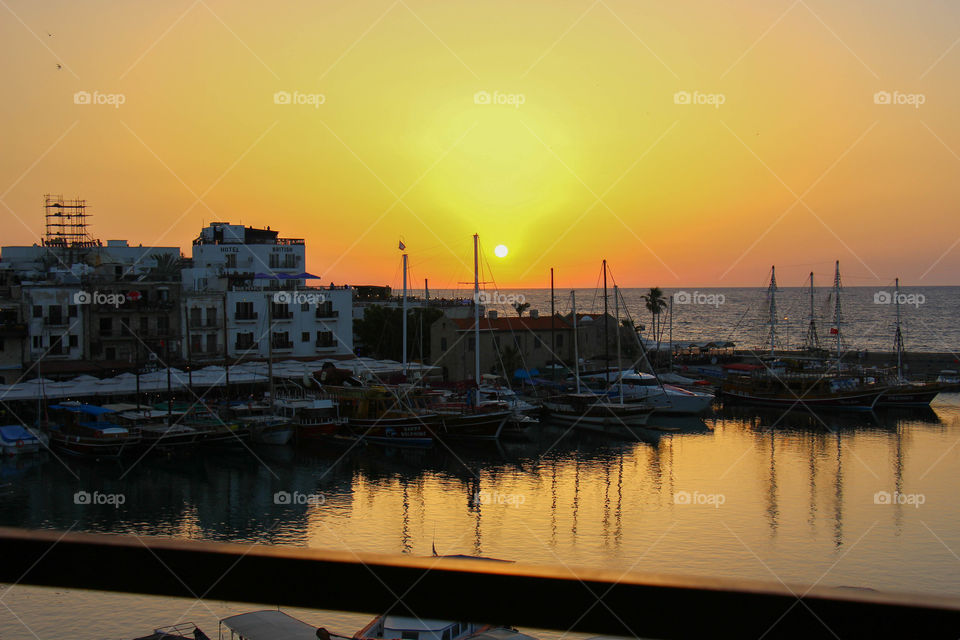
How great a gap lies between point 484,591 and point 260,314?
158 ft

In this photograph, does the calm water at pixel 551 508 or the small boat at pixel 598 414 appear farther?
the small boat at pixel 598 414

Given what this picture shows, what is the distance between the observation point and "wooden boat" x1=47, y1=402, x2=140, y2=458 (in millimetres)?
32656

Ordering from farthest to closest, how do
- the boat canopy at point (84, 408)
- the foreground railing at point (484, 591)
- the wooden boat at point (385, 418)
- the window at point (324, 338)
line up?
the window at point (324, 338), the wooden boat at point (385, 418), the boat canopy at point (84, 408), the foreground railing at point (484, 591)

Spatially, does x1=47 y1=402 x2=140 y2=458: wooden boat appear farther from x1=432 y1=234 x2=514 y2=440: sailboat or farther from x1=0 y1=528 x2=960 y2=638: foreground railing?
x1=0 y1=528 x2=960 y2=638: foreground railing

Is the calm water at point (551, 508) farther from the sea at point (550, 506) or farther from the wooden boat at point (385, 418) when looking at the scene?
the wooden boat at point (385, 418)

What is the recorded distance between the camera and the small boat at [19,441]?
3300cm

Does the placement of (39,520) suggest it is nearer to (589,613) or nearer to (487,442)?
(487,442)

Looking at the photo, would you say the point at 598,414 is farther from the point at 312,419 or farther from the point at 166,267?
the point at 166,267

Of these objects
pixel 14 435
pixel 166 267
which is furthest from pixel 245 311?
pixel 14 435

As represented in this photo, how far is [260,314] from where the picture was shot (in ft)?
157

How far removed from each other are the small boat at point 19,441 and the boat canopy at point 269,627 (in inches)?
876

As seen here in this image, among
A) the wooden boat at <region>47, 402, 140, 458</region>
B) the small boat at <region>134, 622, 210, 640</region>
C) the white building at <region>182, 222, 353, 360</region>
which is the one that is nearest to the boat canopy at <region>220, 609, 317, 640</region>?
the small boat at <region>134, 622, 210, 640</region>

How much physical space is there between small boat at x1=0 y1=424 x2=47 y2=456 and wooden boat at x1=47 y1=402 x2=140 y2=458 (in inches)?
22.7

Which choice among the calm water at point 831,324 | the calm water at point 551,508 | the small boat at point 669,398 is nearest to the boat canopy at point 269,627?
the calm water at point 551,508
